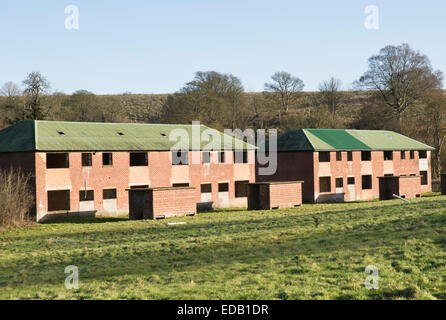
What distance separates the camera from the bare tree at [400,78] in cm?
7012

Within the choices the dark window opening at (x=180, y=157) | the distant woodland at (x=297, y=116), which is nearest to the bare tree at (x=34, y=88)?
the distant woodland at (x=297, y=116)

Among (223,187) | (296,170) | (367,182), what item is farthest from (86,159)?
(367,182)

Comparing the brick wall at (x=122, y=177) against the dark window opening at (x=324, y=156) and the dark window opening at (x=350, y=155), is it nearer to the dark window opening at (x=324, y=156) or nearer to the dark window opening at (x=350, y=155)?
the dark window opening at (x=324, y=156)

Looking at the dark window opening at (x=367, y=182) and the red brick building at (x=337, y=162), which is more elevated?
the red brick building at (x=337, y=162)

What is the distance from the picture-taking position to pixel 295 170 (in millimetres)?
50938

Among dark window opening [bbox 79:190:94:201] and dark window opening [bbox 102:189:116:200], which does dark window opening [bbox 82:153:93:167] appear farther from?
dark window opening [bbox 102:189:116:200]

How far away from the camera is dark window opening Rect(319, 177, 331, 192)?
51681 millimetres

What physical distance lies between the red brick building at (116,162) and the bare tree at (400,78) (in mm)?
33879

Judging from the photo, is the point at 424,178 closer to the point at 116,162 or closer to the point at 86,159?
the point at 116,162

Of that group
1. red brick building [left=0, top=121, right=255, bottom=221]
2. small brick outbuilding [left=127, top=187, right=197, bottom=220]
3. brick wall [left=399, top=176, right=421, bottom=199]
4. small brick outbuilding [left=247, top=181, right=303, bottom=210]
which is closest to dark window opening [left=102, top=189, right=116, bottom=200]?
red brick building [left=0, top=121, right=255, bottom=221]

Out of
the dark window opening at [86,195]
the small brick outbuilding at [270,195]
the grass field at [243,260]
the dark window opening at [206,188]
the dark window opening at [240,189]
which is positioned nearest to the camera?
the grass field at [243,260]

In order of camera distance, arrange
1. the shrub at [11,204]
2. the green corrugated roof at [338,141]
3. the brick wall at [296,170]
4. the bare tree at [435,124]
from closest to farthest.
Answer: the shrub at [11,204] < the brick wall at [296,170] < the green corrugated roof at [338,141] < the bare tree at [435,124]

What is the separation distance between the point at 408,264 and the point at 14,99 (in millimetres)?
71040

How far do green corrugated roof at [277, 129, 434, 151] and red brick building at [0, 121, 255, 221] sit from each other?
665cm
